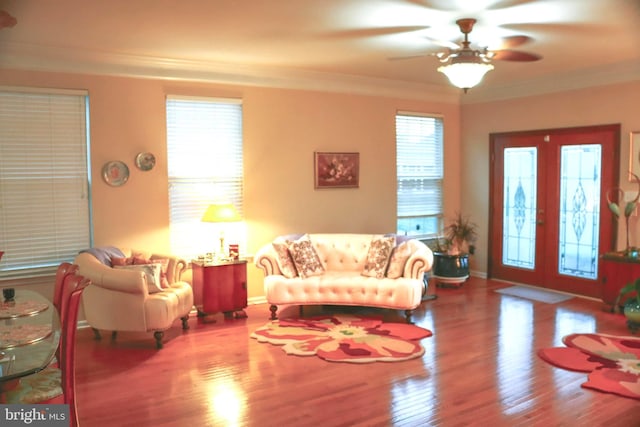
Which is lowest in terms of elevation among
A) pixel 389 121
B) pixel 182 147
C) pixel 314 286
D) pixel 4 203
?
pixel 314 286

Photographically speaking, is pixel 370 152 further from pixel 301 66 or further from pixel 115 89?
pixel 115 89

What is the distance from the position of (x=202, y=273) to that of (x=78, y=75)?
233cm

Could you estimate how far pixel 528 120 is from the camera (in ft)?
23.4

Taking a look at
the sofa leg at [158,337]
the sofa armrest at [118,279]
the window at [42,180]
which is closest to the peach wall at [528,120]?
the sofa leg at [158,337]

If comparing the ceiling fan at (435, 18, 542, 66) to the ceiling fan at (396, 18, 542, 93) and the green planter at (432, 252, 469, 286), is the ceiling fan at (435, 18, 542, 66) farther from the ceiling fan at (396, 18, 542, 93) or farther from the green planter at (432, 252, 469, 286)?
the green planter at (432, 252, 469, 286)

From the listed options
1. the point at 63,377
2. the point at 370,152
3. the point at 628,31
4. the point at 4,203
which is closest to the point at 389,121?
the point at 370,152

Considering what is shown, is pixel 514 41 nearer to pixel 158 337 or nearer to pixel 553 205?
pixel 553 205

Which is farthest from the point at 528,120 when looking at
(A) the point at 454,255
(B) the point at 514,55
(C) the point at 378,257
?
(B) the point at 514,55

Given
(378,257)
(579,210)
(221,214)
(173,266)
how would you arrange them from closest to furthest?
(173,266) < (221,214) < (378,257) < (579,210)

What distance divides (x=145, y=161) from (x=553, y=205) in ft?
16.4

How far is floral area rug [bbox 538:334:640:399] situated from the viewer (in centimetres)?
390

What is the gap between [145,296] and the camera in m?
4.81

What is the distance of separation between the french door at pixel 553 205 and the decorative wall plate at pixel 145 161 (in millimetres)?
4648

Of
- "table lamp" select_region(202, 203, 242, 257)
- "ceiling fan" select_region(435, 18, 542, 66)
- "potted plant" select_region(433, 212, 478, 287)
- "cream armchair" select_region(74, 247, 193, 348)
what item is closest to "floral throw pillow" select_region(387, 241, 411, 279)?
"potted plant" select_region(433, 212, 478, 287)
